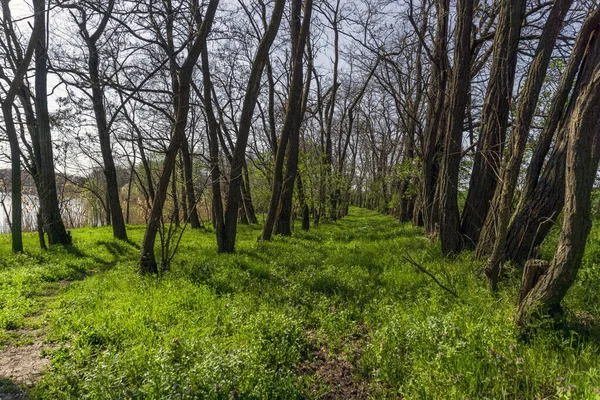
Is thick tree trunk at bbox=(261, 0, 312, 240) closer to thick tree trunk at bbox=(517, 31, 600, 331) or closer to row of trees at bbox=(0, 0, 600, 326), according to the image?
row of trees at bbox=(0, 0, 600, 326)

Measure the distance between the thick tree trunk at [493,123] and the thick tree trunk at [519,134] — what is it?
57 cm

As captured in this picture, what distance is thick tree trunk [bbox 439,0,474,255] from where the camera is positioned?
649 cm

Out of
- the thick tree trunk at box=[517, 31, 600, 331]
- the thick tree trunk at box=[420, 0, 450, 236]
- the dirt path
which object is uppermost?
the thick tree trunk at box=[420, 0, 450, 236]

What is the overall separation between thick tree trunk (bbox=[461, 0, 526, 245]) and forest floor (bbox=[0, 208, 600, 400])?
1.24m

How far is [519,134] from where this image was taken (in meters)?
3.83

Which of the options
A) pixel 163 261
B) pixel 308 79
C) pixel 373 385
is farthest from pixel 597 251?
pixel 308 79

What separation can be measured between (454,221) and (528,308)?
371 centimetres

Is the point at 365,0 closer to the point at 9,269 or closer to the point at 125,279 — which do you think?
the point at 125,279

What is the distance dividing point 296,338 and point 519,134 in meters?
3.64

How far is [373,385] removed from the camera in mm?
2756

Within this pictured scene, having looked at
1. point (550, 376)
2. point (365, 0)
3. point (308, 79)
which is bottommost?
point (550, 376)

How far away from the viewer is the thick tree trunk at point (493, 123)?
17.7ft

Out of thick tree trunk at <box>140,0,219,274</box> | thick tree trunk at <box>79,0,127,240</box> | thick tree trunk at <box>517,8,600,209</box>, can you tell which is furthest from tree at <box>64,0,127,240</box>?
thick tree trunk at <box>517,8,600,209</box>

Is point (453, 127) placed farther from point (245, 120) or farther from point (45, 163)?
point (45, 163)
